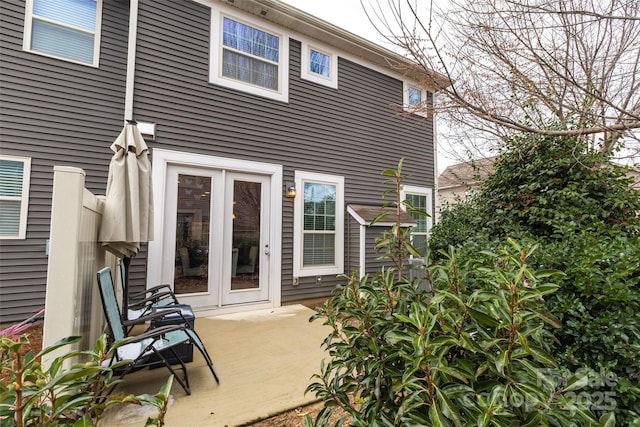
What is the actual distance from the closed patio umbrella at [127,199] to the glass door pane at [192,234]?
4.71 ft

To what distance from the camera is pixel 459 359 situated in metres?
1.12

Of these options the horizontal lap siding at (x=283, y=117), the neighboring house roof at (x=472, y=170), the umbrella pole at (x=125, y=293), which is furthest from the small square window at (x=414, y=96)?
the umbrella pole at (x=125, y=293)

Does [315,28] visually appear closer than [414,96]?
Yes

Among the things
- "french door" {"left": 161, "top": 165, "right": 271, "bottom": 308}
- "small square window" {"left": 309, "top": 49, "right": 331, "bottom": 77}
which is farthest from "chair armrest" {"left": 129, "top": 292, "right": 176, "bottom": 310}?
"small square window" {"left": 309, "top": 49, "right": 331, "bottom": 77}

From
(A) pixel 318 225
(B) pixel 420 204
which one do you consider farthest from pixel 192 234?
(B) pixel 420 204

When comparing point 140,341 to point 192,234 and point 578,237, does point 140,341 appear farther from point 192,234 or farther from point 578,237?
point 578,237

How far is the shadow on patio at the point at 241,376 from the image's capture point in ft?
7.43

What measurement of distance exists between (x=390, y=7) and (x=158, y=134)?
3607 mm

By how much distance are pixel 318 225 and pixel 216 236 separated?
1929 mm

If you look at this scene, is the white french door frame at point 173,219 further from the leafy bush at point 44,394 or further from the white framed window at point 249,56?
the leafy bush at point 44,394

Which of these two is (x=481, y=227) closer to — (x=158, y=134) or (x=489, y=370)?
(x=489, y=370)

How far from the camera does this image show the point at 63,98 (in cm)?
408

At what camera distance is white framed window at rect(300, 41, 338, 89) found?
583 centimetres

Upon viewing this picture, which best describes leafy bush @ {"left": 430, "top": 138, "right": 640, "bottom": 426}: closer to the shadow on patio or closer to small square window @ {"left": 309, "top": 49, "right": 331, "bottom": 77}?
the shadow on patio
